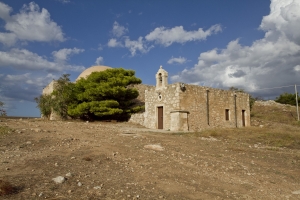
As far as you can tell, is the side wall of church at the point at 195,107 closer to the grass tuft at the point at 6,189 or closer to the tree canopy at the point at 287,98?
the grass tuft at the point at 6,189

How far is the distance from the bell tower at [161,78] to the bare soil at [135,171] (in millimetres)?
9624

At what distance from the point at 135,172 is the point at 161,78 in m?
13.0

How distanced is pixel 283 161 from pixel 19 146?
8120mm

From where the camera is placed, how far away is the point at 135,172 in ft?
18.1

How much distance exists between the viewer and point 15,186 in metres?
4.10

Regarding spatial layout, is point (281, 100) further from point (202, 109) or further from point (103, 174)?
point (103, 174)

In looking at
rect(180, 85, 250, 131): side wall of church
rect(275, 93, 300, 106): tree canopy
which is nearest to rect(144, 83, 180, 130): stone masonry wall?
rect(180, 85, 250, 131): side wall of church

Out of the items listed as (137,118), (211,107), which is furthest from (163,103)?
(137,118)

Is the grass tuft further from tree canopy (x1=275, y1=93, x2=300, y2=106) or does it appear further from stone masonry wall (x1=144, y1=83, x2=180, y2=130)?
tree canopy (x1=275, y1=93, x2=300, y2=106)

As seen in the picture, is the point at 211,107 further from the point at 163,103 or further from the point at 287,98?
the point at 287,98

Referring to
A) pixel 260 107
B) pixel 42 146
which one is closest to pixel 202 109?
pixel 42 146

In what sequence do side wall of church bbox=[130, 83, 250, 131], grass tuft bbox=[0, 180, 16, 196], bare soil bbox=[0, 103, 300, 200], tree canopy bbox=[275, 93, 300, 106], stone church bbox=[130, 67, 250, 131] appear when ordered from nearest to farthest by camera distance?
grass tuft bbox=[0, 180, 16, 196]
bare soil bbox=[0, 103, 300, 200]
stone church bbox=[130, 67, 250, 131]
side wall of church bbox=[130, 83, 250, 131]
tree canopy bbox=[275, 93, 300, 106]

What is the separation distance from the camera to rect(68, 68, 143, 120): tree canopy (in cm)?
1970

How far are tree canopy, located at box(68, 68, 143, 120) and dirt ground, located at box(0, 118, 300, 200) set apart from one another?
1137cm
